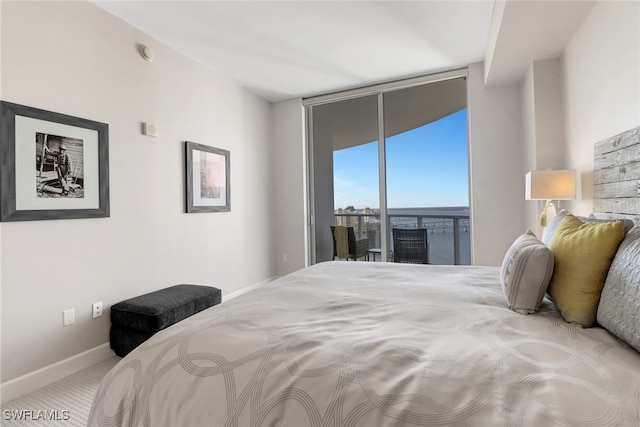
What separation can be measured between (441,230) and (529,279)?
118 inches

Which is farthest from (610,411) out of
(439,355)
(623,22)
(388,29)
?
(388,29)

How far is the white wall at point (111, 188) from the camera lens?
6.61 feet

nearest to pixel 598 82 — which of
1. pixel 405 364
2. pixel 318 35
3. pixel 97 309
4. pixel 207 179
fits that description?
pixel 318 35

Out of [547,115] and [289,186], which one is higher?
[547,115]

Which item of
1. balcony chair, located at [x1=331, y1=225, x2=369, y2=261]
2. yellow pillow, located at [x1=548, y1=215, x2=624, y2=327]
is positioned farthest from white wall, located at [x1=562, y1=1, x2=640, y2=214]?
balcony chair, located at [x1=331, y1=225, x2=369, y2=261]

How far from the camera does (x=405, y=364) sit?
0.88m

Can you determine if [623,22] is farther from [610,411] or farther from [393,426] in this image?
[393,426]

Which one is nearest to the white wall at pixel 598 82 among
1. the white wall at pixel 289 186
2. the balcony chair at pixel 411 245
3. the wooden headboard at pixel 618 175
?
the wooden headboard at pixel 618 175

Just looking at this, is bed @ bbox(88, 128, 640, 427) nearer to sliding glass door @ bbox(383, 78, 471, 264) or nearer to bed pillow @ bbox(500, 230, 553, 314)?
bed pillow @ bbox(500, 230, 553, 314)

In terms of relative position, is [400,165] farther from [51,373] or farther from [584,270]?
[51,373]

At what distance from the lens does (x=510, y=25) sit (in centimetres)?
241

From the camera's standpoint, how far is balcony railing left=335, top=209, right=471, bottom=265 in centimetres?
402

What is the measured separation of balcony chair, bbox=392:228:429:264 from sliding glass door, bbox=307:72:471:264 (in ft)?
0.25

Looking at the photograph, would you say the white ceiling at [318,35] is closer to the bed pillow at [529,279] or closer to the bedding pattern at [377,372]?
the bed pillow at [529,279]
